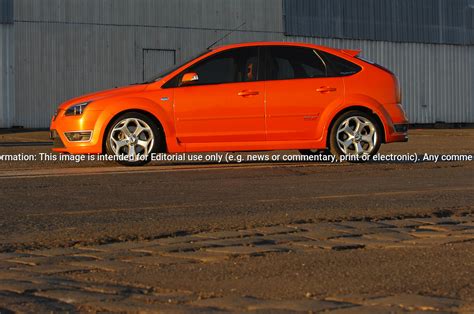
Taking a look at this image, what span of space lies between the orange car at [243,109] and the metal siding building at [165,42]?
19124 millimetres

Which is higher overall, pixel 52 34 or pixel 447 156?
pixel 52 34

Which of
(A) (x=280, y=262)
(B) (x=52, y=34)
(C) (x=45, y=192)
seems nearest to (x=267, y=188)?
(C) (x=45, y=192)

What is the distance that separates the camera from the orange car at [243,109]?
12617 mm

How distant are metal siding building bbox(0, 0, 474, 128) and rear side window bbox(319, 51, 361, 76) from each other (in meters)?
19.7

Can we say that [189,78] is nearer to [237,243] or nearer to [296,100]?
[296,100]

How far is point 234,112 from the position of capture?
12766mm

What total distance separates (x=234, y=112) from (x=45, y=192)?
11.9 feet

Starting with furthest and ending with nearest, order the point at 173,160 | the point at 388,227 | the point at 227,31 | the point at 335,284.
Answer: the point at 227,31 → the point at 173,160 → the point at 388,227 → the point at 335,284

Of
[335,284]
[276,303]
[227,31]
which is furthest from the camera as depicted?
[227,31]

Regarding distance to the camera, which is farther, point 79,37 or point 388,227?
point 79,37

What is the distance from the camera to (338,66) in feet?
43.2

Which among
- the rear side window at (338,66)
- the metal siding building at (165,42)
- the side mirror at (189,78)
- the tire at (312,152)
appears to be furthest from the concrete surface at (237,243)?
the metal siding building at (165,42)

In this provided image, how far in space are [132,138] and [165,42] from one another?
21.4 m

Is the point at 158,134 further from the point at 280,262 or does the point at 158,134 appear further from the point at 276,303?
the point at 276,303
